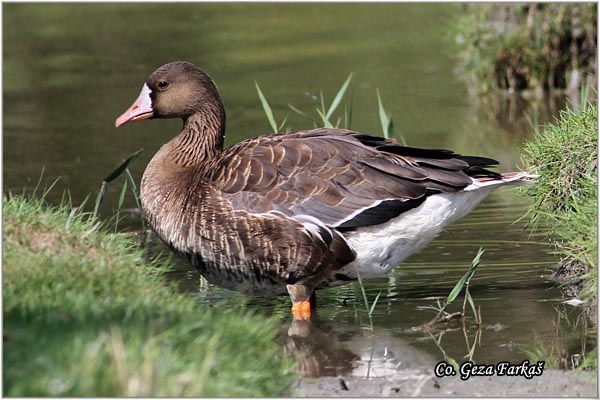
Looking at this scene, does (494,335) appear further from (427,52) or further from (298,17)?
(298,17)

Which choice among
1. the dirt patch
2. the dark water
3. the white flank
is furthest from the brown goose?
the dirt patch

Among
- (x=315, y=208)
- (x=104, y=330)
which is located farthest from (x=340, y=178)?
(x=104, y=330)

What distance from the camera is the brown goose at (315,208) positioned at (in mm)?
7152

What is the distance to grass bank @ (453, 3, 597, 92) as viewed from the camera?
558 inches

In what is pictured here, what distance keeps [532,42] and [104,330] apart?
1077 cm

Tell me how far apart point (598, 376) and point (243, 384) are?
190cm

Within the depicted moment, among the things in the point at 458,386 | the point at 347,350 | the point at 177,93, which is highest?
the point at 177,93

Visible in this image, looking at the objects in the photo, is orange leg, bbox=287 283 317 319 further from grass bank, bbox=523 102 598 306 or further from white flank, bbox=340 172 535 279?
grass bank, bbox=523 102 598 306

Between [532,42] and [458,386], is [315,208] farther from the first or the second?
[532,42]

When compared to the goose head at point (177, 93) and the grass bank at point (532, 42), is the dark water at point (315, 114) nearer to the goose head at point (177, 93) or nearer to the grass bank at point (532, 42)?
the grass bank at point (532, 42)

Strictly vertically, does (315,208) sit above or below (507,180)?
below

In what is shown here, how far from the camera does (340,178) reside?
7238 millimetres

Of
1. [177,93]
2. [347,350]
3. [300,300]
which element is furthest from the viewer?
[177,93]

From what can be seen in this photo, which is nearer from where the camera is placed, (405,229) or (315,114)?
(405,229)
